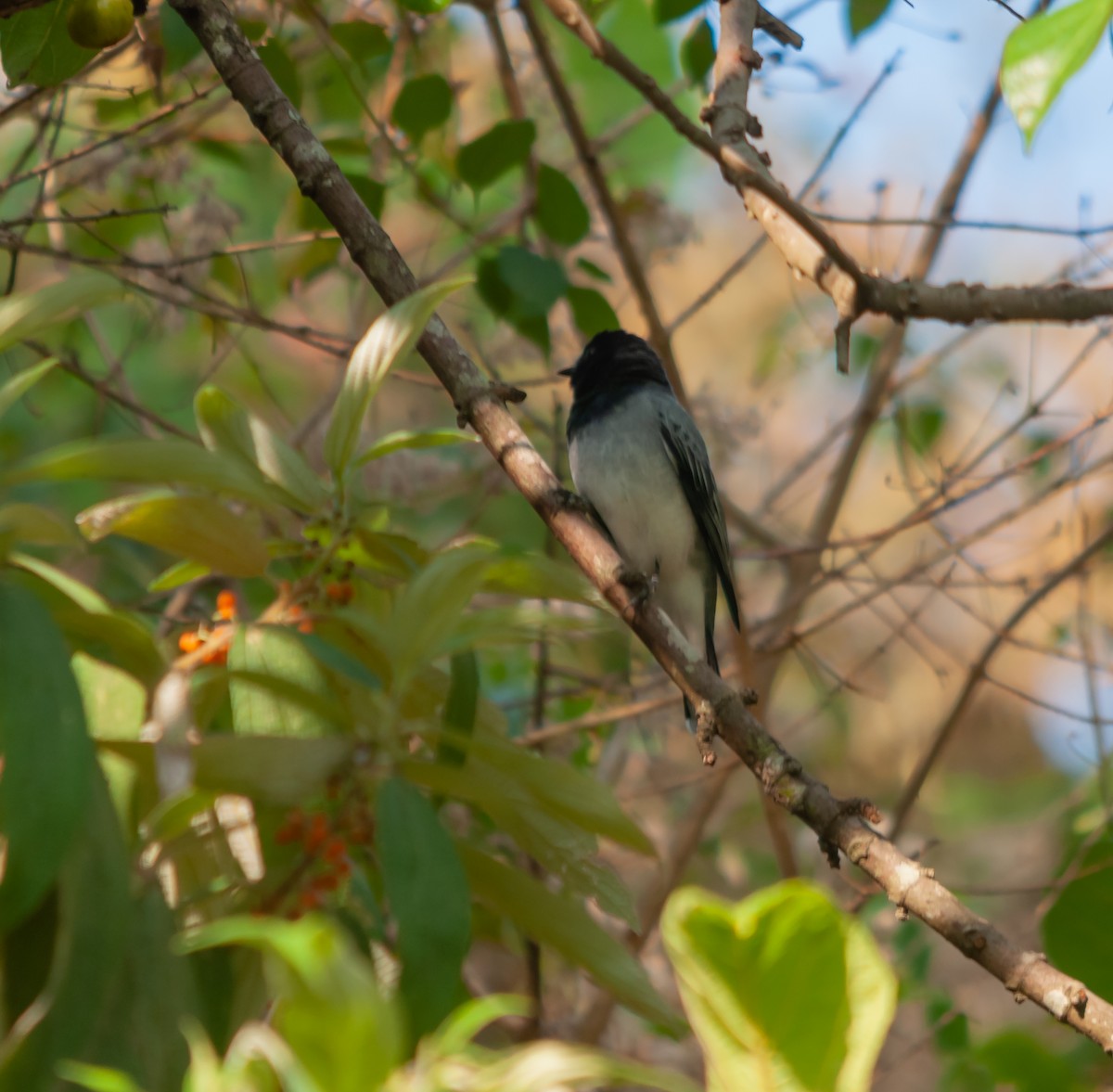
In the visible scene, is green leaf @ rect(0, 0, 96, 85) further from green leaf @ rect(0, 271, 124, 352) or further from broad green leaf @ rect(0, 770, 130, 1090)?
broad green leaf @ rect(0, 770, 130, 1090)

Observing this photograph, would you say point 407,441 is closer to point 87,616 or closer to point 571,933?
point 87,616

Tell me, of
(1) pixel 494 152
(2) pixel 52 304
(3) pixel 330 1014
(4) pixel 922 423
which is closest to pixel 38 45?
(1) pixel 494 152

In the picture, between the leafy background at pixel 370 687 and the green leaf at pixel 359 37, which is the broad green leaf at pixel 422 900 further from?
the green leaf at pixel 359 37

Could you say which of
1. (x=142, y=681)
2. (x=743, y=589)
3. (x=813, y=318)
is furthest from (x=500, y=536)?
(x=142, y=681)

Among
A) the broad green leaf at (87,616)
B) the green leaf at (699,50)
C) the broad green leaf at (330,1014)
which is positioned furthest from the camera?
the green leaf at (699,50)

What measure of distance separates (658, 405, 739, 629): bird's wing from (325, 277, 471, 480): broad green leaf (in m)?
2.16

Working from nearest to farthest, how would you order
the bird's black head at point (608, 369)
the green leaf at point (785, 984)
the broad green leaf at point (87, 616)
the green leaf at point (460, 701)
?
the green leaf at point (785, 984) → the broad green leaf at point (87, 616) → the green leaf at point (460, 701) → the bird's black head at point (608, 369)

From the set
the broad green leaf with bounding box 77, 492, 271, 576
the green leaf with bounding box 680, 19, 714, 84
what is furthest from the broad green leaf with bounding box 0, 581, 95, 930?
the green leaf with bounding box 680, 19, 714, 84

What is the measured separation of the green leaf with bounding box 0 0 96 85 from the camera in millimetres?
1904

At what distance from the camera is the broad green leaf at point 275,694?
1054 mm

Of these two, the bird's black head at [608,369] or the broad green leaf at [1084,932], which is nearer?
the broad green leaf at [1084,932]

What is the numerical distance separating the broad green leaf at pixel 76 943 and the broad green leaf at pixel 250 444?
0.38 metres

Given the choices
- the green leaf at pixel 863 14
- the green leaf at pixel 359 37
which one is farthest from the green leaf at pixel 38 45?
the green leaf at pixel 863 14

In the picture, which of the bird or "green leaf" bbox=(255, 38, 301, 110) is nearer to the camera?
"green leaf" bbox=(255, 38, 301, 110)
